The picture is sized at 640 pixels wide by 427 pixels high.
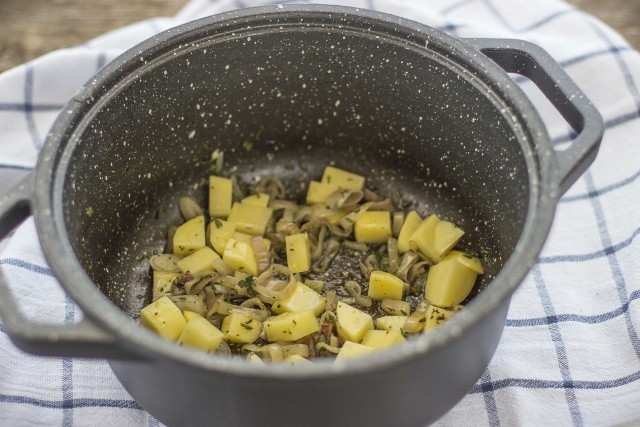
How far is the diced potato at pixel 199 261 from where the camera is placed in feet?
5.21

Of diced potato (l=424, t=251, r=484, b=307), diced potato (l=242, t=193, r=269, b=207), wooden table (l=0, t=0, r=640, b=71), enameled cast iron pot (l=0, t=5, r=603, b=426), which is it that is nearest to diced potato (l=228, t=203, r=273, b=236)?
diced potato (l=242, t=193, r=269, b=207)

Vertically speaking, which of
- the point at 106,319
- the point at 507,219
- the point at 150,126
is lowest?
the point at 106,319

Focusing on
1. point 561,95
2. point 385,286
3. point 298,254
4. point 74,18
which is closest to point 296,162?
→ point 298,254

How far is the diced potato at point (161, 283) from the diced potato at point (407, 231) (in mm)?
454

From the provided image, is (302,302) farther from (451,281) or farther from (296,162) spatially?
(296,162)

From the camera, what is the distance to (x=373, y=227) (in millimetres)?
1649

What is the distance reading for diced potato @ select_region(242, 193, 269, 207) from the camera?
1738 mm

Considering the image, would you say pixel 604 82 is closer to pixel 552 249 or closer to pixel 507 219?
pixel 552 249

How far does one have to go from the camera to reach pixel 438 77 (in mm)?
1553

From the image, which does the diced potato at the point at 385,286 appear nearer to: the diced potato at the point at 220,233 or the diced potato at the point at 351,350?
the diced potato at the point at 351,350

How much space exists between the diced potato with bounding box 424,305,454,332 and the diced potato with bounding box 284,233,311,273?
10.8 inches

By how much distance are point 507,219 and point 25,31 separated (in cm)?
168

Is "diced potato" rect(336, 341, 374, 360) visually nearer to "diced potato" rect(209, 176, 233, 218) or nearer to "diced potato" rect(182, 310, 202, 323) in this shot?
"diced potato" rect(182, 310, 202, 323)

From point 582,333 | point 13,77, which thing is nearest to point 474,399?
point 582,333
